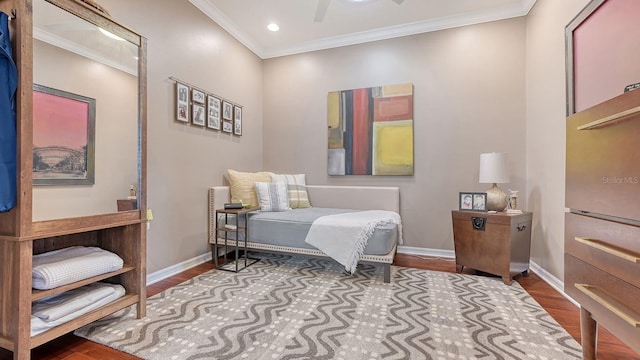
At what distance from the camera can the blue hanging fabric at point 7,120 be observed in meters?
1.16

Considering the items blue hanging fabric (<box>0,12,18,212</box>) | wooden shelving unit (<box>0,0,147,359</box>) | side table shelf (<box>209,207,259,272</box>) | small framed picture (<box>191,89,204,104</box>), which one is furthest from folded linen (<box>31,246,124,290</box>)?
small framed picture (<box>191,89,204,104</box>)

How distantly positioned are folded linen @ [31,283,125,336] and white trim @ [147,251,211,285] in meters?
0.64

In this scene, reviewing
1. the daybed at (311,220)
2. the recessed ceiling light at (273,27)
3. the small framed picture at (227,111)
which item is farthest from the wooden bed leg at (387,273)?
the recessed ceiling light at (273,27)

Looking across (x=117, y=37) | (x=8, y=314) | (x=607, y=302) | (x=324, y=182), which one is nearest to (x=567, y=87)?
(x=607, y=302)

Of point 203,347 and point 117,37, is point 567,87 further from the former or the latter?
point 117,37

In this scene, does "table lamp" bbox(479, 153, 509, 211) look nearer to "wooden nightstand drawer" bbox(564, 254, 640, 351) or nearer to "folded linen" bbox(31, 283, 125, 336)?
"wooden nightstand drawer" bbox(564, 254, 640, 351)

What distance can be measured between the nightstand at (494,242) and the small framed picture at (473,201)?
3.8 inches

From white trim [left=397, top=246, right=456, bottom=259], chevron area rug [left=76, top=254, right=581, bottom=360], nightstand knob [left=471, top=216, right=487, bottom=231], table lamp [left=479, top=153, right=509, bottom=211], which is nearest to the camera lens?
chevron area rug [left=76, top=254, right=581, bottom=360]

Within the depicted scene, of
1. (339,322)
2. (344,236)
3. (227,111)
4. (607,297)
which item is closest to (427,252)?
(344,236)

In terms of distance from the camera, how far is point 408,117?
333 cm

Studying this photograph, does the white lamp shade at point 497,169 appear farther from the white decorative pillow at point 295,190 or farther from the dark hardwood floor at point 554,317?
the white decorative pillow at point 295,190

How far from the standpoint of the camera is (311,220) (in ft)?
8.82

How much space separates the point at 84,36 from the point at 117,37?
0.54 feet

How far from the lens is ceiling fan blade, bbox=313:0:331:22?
8.89 feet
